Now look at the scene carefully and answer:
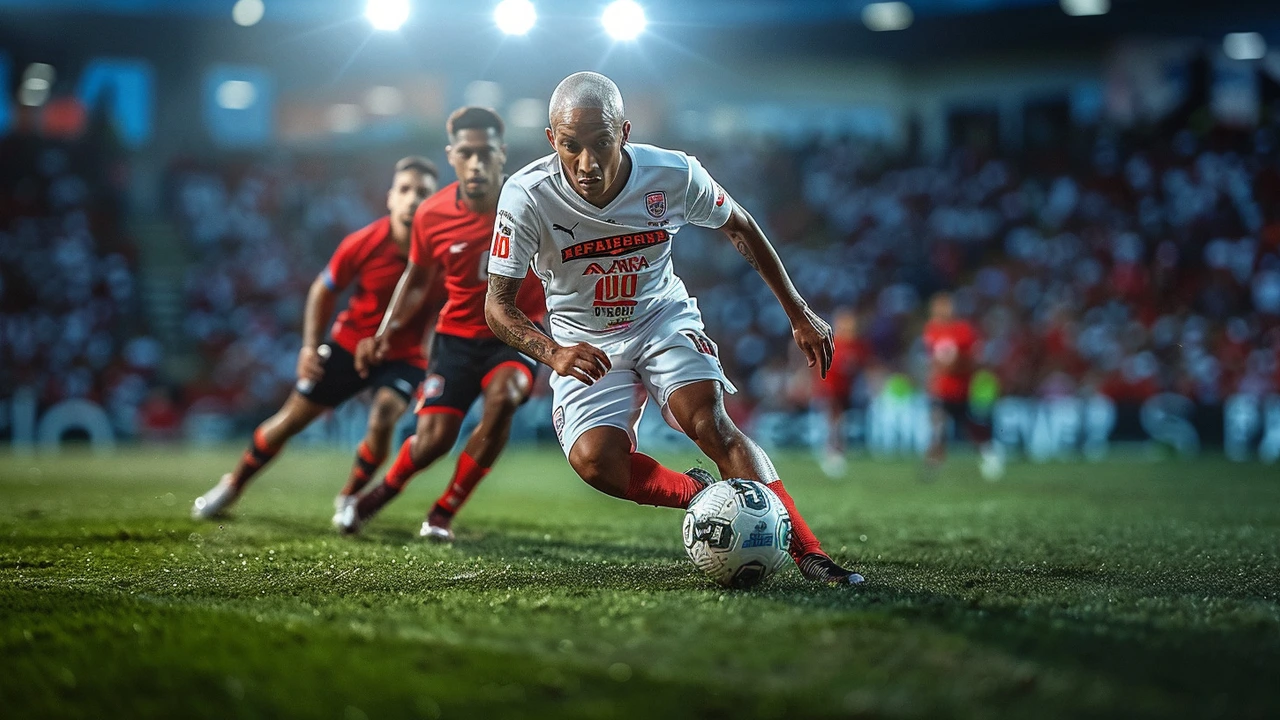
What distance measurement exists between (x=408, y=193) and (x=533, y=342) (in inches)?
117

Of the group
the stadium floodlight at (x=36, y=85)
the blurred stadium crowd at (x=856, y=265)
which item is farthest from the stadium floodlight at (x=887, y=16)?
the stadium floodlight at (x=36, y=85)

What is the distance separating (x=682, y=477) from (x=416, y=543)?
1874 millimetres

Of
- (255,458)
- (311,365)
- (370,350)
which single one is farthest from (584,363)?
(255,458)

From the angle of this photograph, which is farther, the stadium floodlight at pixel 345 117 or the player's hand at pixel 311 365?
the stadium floodlight at pixel 345 117

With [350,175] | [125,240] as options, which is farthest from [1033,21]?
[125,240]

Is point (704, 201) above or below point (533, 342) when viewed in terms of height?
above

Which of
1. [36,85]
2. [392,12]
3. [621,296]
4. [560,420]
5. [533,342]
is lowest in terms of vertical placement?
[560,420]

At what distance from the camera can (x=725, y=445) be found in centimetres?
474

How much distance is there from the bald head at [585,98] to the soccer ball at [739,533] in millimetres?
1573

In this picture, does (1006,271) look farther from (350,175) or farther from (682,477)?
(682,477)

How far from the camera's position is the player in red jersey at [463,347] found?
21.0ft

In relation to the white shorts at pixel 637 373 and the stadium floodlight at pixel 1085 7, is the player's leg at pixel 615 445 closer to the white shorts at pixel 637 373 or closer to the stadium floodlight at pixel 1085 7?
the white shorts at pixel 637 373

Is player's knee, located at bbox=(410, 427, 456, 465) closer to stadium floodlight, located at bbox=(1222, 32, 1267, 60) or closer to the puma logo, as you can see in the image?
the puma logo

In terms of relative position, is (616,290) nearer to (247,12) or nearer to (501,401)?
(501,401)
